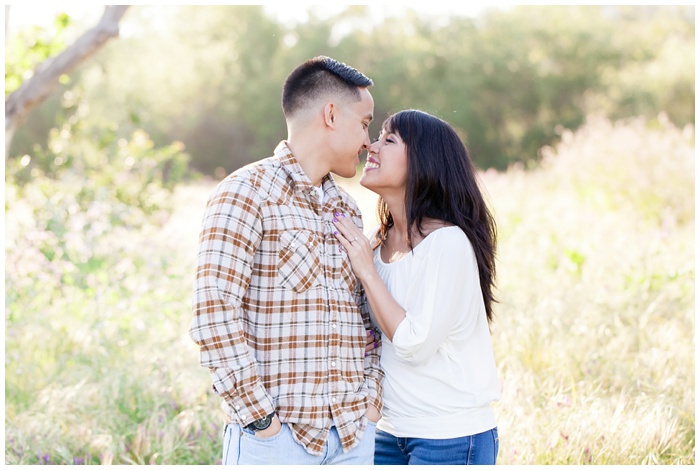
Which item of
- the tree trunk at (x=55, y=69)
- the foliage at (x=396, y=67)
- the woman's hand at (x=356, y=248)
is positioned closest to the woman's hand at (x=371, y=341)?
the woman's hand at (x=356, y=248)

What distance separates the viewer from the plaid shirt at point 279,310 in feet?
6.74

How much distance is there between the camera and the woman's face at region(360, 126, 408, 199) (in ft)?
8.55

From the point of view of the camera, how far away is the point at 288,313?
2188mm

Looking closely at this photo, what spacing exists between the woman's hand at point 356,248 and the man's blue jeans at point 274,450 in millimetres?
506

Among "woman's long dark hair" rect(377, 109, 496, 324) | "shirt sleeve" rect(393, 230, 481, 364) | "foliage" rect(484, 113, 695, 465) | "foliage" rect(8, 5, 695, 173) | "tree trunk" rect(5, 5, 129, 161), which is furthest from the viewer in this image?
"foliage" rect(8, 5, 695, 173)

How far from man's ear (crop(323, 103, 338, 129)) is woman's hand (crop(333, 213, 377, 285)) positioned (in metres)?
0.30

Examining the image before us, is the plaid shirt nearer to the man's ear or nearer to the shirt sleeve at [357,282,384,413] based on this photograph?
the shirt sleeve at [357,282,384,413]

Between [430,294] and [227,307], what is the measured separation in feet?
2.18

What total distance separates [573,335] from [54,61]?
4.34 metres

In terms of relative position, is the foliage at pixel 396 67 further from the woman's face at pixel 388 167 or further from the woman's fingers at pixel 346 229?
the woman's fingers at pixel 346 229

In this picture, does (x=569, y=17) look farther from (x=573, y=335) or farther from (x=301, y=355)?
(x=301, y=355)

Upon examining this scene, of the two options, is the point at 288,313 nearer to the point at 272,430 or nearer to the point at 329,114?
the point at 272,430

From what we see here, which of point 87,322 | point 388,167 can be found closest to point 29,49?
point 87,322

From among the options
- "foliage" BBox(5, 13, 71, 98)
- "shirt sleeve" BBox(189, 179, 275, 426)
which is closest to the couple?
"shirt sleeve" BBox(189, 179, 275, 426)
